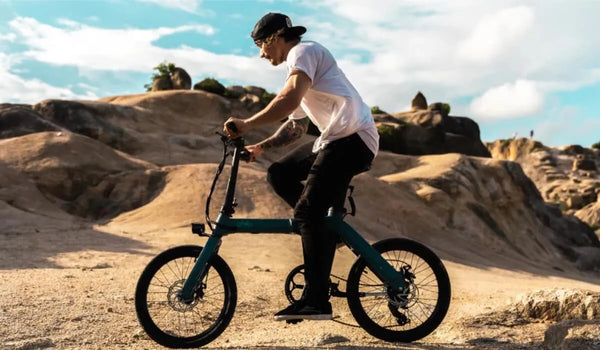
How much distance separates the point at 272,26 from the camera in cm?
397

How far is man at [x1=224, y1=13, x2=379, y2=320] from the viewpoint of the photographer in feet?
12.6

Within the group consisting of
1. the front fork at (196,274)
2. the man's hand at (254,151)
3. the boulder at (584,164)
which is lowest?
the front fork at (196,274)

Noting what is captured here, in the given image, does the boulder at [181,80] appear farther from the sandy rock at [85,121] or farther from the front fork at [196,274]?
the front fork at [196,274]

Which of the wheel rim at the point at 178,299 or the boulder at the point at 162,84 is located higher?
the boulder at the point at 162,84

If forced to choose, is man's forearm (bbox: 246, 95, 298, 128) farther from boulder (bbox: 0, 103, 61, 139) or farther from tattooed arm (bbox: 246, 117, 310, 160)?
boulder (bbox: 0, 103, 61, 139)

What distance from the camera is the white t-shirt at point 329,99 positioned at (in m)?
3.83

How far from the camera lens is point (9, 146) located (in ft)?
62.7

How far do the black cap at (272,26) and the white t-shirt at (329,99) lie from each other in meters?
0.13

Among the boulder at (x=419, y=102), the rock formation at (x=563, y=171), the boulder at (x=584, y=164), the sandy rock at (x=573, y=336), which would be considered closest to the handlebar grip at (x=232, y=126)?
the sandy rock at (x=573, y=336)

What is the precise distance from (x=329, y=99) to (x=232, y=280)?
139cm

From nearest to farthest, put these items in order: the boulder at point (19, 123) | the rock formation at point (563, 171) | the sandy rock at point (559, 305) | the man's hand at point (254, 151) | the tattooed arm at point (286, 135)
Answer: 1. the man's hand at point (254, 151)
2. the tattooed arm at point (286, 135)
3. the sandy rock at point (559, 305)
4. the boulder at point (19, 123)
5. the rock formation at point (563, 171)

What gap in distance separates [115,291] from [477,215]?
19.6 meters

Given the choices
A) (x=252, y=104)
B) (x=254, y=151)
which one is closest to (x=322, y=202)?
(x=254, y=151)

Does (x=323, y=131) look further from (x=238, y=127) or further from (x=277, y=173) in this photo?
(x=238, y=127)
